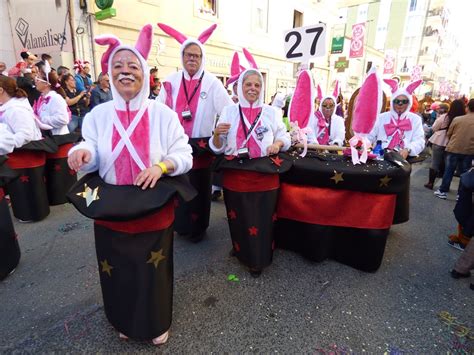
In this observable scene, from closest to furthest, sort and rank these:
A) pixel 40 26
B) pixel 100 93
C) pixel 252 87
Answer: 1. pixel 252 87
2. pixel 100 93
3. pixel 40 26

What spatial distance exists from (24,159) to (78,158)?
2609mm

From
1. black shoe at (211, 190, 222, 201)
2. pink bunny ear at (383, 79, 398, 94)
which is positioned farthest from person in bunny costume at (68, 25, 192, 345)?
pink bunny ear at (383, 79, 398, 94)

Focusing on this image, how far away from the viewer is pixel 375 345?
6.46 ft

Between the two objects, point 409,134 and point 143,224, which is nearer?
point 143,224

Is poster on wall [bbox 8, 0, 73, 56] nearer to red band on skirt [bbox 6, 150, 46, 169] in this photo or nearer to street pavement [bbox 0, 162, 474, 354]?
red band on skirt [bbox 6, 150, 46, 169]

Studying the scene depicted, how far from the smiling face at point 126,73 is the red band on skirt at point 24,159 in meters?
2.63

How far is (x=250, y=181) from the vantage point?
7.88 feet

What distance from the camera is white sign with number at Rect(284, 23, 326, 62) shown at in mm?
3295

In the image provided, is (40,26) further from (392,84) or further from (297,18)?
(297,18)

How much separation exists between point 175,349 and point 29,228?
278cm

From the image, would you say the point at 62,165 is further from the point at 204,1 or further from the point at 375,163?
the point at 204,1

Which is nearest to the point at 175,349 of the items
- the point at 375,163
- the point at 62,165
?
the point at 375,163

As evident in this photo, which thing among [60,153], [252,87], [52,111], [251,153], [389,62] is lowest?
[60,153]

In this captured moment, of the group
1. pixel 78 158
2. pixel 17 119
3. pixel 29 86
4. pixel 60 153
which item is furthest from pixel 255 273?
pixel 29 86
